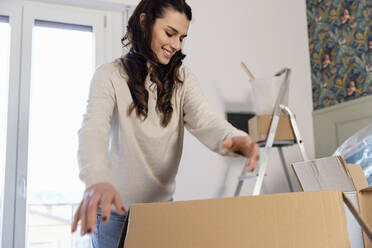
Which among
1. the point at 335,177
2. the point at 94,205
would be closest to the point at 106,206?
the point at 94,205

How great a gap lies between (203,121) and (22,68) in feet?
6.20

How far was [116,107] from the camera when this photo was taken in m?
1.08

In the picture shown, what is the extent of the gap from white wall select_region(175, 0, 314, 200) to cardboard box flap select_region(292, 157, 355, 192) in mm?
1562

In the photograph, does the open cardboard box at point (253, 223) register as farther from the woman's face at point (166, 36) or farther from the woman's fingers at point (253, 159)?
the woman's face at point (166, 36)

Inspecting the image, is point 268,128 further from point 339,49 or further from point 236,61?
point 339,49

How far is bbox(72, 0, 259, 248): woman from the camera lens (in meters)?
1.02

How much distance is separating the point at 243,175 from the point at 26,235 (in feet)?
4.52

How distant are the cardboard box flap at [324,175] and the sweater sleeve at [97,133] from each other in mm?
592

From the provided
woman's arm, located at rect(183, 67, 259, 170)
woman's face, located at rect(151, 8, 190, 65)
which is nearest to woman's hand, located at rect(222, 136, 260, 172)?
woman's arm, located at rect(183, 67, 259, 170)

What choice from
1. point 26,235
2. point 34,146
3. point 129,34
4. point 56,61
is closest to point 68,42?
point 56,61

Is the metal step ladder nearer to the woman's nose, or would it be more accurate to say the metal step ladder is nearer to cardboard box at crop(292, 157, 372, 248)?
cardboard box at crop(292, 157, 372, 248)

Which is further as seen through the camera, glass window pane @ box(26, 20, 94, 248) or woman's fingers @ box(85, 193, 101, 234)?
glass window pane @ box(26, 20, 94, 248)

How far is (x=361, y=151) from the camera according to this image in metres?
1.89

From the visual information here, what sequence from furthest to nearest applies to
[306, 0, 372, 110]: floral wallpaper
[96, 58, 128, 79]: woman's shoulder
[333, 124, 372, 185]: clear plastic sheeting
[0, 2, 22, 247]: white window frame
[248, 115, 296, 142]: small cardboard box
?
[306, 0, 372, 110]: floral wallpaper
[248, 115, 296, 142]: small cardboard box
[0, 2, 22, 247]: white window frame
[333, 124, 372, 185]: clear plastic sheeting
[96, 58, 128, 79]: woman's shoulder
